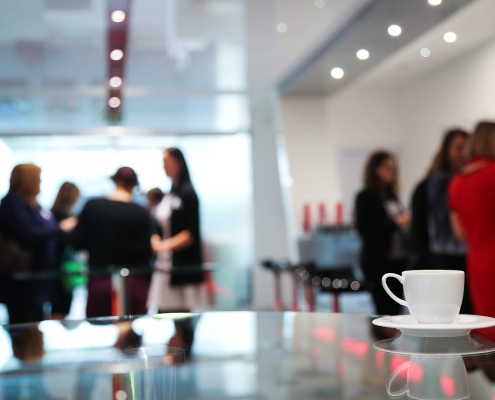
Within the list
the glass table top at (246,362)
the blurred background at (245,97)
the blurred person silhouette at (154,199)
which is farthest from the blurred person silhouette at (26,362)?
the blurred person silhouette at (154,199)

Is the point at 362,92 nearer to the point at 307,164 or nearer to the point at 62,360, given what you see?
the point at 307,164

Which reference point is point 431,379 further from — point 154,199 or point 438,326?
point 154,199

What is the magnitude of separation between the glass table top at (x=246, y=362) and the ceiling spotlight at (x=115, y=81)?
545 cm

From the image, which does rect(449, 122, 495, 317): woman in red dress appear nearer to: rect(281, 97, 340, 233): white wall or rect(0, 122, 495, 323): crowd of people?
rect(0, 122, 495, 323): crowd of people

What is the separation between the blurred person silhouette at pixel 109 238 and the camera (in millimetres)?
3836

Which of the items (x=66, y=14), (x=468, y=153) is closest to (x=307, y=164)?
(x=66, y=14)

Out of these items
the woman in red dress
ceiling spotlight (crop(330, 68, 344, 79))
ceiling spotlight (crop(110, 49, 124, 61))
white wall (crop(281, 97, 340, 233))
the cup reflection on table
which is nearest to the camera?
the cup reflection on table

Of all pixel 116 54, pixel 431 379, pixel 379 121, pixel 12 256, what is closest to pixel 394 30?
pixel 116 54

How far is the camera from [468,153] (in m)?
3.16

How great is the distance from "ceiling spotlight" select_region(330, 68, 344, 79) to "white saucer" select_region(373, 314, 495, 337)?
203 inches

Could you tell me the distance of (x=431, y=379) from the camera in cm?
73

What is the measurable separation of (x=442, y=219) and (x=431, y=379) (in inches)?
121

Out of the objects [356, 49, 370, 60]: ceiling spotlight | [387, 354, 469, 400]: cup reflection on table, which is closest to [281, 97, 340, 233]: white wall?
[356, 49, 370, 60]: ceiling spotlight

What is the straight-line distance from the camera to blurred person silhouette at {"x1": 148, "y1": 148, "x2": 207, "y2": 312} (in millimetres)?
4031
